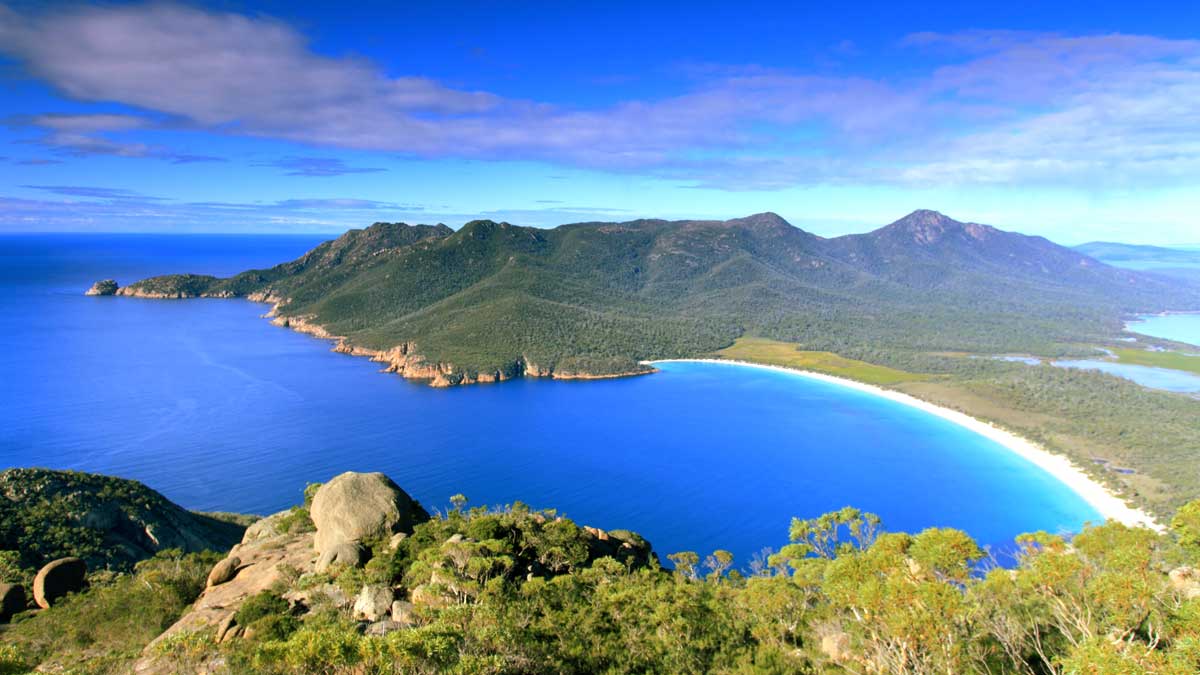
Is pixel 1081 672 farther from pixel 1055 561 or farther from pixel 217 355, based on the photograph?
pixel 217 355

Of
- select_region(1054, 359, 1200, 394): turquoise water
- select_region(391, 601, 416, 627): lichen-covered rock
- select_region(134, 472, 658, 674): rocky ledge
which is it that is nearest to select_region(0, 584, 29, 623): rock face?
select_region(134, 472, 658, 674): rocky ledge

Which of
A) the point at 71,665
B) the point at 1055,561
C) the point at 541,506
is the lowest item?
the point at 541,506

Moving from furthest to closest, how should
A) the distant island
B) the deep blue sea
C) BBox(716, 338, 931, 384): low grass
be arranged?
BBox(716, 338, 931, 384): low grass < the distant island < the deep blue sea

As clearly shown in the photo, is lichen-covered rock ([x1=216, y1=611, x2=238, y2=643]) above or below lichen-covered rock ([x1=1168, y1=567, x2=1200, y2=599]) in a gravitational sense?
below

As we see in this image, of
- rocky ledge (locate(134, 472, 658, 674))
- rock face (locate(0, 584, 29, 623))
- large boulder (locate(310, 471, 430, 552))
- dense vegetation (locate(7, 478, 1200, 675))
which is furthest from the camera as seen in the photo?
large boulder (locate(310, 471, 430, 552))

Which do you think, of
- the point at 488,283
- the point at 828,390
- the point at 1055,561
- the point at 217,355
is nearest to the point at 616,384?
the point at 828,390

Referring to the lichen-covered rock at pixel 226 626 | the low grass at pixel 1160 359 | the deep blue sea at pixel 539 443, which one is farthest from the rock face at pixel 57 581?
the low grass at pixel 1160 359

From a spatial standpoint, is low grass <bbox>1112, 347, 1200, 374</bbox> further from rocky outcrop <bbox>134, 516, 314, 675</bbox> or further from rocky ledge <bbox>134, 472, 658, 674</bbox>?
rocky outcrop <bbox>134, 516, 314, 675</bbox>

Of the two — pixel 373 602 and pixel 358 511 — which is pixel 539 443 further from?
pixel 373 602
